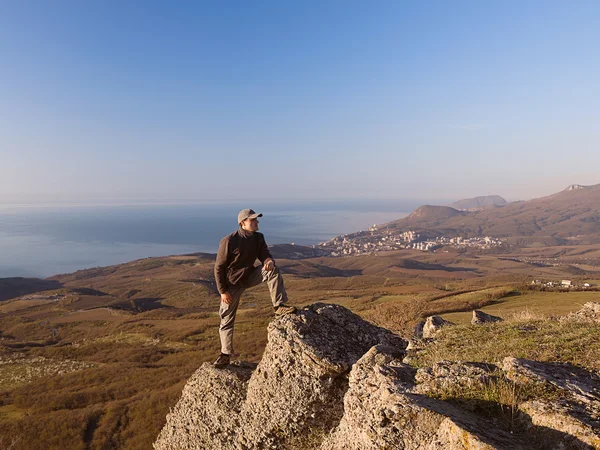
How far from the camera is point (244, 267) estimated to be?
29.0ft

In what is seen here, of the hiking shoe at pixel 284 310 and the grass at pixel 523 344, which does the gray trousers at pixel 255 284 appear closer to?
the hiking shoe at pixel 284 310

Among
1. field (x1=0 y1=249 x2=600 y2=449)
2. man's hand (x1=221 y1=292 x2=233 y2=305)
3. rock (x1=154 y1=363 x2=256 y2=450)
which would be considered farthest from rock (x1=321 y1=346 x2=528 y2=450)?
man's hand (x1=221 y1=292 x2=233 y2=305)

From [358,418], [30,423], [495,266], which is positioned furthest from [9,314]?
[495,266]

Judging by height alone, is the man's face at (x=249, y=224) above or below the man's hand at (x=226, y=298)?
above

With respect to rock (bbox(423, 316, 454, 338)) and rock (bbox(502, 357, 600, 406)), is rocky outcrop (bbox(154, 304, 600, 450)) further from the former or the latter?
rock (bbox(423, 316, 454, 338))

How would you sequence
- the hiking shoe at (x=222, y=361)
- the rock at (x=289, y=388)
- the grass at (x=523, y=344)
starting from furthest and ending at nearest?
the hiking shoe at (x=222, y=361), the rock at (x=289, y=388), the grass at (x=523, y=344)

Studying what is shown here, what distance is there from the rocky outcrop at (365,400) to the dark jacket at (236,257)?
1.60m

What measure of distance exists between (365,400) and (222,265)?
4.55 m

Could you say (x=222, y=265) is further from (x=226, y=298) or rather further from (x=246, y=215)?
(x=246, y=215)

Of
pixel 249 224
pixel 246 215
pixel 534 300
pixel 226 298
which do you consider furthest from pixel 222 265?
pixel 534 300

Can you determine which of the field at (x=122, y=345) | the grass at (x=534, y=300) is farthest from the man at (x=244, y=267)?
the grass at (x=534, y=300)

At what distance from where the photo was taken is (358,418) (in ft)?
18.5

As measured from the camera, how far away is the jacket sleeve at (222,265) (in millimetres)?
8445

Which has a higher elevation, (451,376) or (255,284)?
(255,284)
